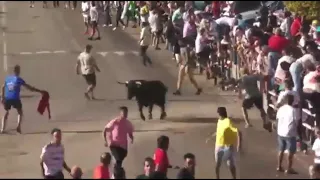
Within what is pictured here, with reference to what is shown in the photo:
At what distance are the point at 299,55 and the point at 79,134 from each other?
18.0ft

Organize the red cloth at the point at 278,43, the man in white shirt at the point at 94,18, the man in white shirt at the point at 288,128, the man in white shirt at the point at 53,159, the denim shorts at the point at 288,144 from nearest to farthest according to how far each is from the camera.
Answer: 1. the man in white shirt at the point at 53,159
2. the man in white shirt at the point at 288,128
3. the denim shorts at the point at 288,144
4. the red cloth at the point at 278,43
5. the man in white shirt at the point at 94,18

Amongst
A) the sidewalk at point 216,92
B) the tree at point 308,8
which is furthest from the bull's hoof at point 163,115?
the tree at point 308,8

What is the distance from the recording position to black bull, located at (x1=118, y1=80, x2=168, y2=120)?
1992 cm

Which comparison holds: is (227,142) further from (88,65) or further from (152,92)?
(88,65)

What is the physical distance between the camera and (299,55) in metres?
20.2

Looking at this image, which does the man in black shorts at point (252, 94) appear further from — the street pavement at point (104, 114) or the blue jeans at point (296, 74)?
the blue jeans at point (296, 74)

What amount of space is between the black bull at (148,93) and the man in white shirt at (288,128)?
4.71 m

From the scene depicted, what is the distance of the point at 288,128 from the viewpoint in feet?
50.8

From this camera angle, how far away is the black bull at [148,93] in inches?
784

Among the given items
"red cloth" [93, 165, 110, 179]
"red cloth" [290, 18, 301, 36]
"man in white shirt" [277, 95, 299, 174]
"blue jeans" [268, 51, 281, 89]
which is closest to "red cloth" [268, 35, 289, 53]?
"blue jeans" [268, 51, 281, 89]

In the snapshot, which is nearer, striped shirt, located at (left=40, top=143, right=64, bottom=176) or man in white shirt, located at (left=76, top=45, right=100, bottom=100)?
striped shirt, located at (left=40, top=143, right=64, bottom=176)

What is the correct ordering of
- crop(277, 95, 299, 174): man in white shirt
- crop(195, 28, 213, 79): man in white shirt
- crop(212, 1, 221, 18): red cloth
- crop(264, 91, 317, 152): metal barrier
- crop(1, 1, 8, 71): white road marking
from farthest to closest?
crop(212, 1, 221, 18): red cloth < crop(1, 1, 8, 71): white road marking < crop(195, 28, 213, 79): man in white shirt < crop(264, 91, 317, 152): metal barrier < crop(277, 95, 299, 174): man in white shirt

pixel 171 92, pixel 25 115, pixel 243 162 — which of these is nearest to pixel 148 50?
pixel 171 92

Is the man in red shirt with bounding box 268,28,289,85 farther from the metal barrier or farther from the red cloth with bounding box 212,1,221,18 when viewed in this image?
the red cloth with bounding box 212,1,221,18
